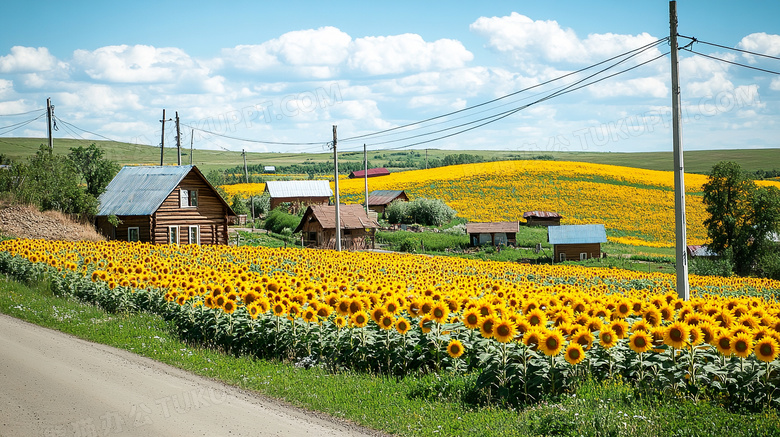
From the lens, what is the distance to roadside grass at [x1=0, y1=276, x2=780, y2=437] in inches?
266

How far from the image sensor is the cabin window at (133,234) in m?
39.0

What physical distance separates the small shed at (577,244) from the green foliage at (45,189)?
3529cm

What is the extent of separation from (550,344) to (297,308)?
4683mm

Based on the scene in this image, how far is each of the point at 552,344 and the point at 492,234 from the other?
49.2m

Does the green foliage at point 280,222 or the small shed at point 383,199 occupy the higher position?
the small shed at point 383,199

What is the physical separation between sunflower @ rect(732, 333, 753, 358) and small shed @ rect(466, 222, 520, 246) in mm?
49178

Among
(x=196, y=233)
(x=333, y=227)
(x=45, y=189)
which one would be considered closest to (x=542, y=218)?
(x=333, y=227)

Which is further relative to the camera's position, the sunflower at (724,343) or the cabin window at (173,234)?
the cabin window at (173,234)

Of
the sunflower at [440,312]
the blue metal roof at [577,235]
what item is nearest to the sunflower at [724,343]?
the sunflower at [440,312]

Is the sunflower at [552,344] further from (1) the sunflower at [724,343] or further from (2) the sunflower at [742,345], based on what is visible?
(2) the sunflower at [742,345]

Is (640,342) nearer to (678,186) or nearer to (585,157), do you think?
(678,186)

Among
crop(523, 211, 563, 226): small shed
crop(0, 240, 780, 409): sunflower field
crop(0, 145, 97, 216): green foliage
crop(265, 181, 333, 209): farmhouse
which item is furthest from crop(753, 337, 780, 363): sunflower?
crop(265, 181, 333, 209): farmhouse

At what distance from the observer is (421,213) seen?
6875 centimetres

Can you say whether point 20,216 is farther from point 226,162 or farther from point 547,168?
point 226,162
